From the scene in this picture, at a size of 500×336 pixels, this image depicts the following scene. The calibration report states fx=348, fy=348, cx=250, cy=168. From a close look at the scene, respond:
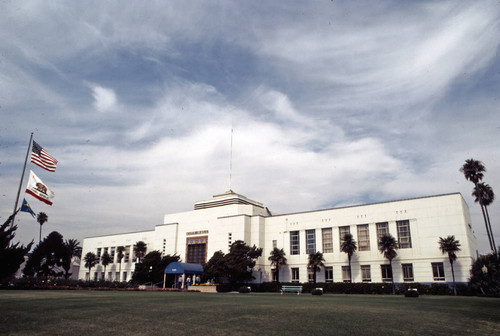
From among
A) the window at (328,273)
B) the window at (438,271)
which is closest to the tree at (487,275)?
the window at (438,271)

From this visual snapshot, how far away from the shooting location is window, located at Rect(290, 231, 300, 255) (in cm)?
5885

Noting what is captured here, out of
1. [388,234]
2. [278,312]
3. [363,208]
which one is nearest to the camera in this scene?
[278,312]

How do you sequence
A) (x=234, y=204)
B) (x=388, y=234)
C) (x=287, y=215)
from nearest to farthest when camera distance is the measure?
(x=388, y=234)
(x=287, y=215)
(x=234, y=204)

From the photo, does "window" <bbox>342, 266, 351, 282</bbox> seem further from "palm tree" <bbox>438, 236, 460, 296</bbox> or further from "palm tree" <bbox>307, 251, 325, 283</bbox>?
"palm tree" <bbox>438, 236, 460, 296</bbox>

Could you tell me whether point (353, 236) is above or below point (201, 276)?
above

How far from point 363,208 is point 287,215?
13591 millimetres

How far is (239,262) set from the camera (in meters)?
53.5

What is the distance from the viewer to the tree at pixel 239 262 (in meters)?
52.6

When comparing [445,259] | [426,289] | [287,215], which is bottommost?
[426,289]

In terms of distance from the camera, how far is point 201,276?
57.3m

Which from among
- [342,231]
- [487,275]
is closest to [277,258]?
[342,231]

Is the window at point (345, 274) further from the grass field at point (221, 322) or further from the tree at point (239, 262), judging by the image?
the grass field at point (221, 322)

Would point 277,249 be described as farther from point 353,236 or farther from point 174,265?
point 174,265

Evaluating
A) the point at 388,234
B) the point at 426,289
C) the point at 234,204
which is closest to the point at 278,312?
the point at 426,289
